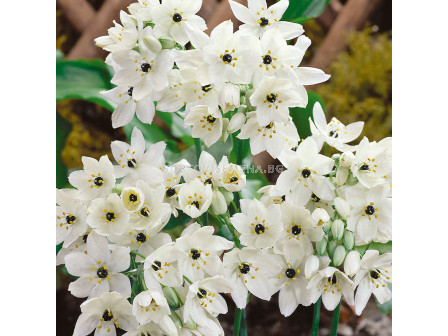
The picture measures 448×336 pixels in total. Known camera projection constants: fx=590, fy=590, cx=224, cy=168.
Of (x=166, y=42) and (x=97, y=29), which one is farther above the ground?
(x=166, y=42)

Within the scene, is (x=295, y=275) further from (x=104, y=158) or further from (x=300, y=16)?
(x=300, y=16)

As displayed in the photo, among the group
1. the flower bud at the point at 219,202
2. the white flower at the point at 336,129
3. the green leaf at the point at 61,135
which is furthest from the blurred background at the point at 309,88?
the flower bud at the point at 219,202

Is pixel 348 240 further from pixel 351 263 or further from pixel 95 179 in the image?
pixel 95 179

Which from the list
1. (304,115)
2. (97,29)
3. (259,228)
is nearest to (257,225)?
(259,228)

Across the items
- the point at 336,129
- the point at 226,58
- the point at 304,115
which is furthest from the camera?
the point at 304,115

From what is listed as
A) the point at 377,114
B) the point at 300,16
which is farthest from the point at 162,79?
the point at 377,114

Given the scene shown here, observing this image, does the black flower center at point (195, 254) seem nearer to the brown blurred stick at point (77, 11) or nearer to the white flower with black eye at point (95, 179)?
the white flower with black eye at point (95, 179)

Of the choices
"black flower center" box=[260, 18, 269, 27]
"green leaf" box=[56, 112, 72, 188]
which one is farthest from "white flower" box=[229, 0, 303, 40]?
"green leaf" box=[56, 112, 72, 188]
